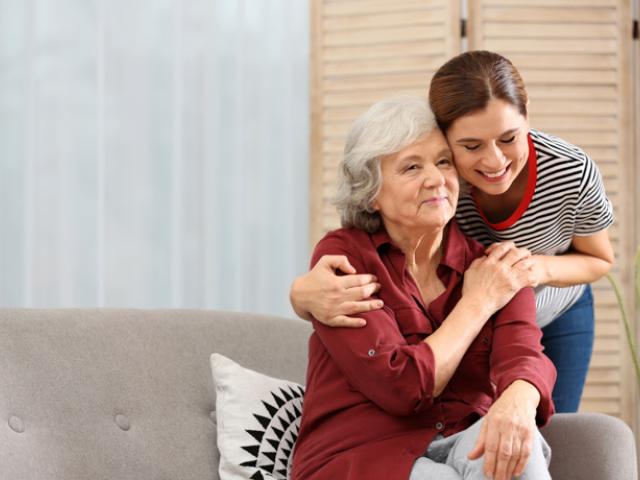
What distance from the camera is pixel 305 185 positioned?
3613 mm

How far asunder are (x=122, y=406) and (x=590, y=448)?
1.01 meters

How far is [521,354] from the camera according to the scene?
67.6 inches

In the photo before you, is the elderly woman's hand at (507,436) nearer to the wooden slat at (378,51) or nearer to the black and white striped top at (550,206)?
the black and white striped top at (550,206)

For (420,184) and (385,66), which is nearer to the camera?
(420,184)

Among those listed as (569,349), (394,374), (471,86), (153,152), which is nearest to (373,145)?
(471,86)

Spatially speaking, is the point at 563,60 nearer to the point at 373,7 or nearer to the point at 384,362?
the point at 373,7

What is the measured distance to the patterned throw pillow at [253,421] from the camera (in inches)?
76.2

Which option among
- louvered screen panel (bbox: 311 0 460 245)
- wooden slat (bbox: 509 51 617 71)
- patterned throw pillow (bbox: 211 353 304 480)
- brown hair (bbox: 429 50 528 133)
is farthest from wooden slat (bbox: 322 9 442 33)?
patterned throw pillow (bbox: 211 353 304 480)

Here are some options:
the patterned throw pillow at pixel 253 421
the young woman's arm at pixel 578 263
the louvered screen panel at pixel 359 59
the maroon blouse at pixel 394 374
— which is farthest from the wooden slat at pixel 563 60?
the patterned throw pillow at pixel 253 421

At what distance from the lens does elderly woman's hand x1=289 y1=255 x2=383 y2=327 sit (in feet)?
5.58

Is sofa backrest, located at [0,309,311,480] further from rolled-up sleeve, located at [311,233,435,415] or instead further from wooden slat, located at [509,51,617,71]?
wooden slat, located at [509,51,617,71]

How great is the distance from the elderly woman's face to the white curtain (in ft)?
5.56

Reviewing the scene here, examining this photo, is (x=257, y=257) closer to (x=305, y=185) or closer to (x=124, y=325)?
(x=305, y=185)

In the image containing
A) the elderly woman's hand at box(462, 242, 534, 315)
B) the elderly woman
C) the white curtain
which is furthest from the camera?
the white curtain
